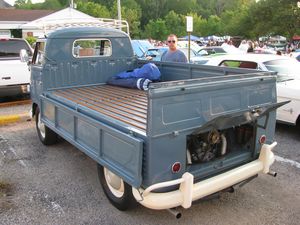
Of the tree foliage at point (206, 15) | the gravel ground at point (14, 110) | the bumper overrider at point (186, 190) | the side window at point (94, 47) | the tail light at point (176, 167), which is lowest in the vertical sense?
the gravel ground at point (14, 110)

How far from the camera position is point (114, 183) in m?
3.91

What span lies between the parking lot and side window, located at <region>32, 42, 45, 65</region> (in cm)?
167

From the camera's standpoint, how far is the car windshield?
6809 mm

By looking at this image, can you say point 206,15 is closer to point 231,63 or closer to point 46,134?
point 231,63

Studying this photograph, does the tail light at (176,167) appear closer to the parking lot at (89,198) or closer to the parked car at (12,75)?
the parking lot at (89,198)

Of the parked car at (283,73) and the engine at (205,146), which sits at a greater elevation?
the parked car at (283,73)

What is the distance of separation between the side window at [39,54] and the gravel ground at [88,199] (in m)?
1.69

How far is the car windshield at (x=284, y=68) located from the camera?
681cm

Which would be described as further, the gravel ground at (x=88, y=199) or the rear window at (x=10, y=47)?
the rear window at (x=10, y=47)

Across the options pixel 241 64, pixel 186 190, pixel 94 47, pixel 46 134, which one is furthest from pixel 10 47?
pixel 186 190

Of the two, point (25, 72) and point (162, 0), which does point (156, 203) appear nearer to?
point (25, 72)

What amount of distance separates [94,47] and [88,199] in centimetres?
A: 344

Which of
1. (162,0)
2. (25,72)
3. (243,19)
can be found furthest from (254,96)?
(162,0)

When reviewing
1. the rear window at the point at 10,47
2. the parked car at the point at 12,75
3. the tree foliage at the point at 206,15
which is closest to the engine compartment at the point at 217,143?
the parked car at the point at 12,75
